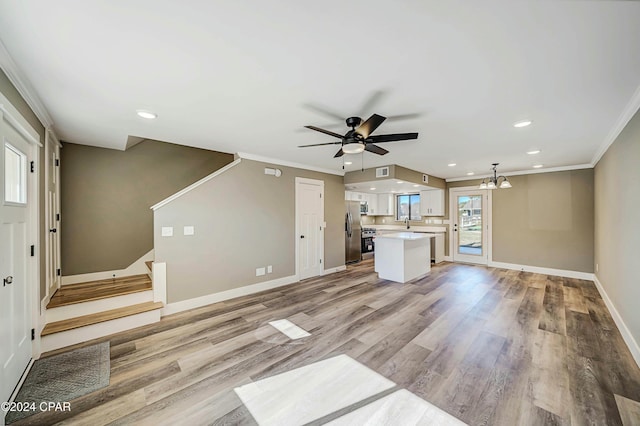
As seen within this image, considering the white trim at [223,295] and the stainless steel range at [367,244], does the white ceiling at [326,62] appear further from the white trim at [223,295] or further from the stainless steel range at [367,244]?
the stainless steel range at [367,244]

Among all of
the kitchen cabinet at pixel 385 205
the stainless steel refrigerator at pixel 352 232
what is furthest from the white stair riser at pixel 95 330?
the kitchen cabinet at pixel 385 205

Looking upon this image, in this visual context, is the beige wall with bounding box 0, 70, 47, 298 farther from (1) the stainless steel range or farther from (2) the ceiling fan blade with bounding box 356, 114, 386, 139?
(1) the stainless steel range

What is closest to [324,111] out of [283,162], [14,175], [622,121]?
[283,162]

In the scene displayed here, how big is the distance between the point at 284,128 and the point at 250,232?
2151 mm

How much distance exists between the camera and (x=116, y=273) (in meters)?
4.32

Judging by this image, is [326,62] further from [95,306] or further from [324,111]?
[95,306]

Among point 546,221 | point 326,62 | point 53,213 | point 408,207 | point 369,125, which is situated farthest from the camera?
point 408,207

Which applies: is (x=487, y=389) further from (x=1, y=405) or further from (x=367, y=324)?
(x=1, y=405)

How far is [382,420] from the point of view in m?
1.73

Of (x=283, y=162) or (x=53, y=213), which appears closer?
(x=53, y=213)

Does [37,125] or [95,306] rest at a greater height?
[37,125]

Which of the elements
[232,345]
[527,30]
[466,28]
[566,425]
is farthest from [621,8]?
[232,345]

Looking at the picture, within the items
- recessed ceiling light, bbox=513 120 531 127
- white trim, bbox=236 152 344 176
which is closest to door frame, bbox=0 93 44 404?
white trim, bbox=236 152 344 176

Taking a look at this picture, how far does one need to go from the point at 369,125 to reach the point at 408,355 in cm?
235
